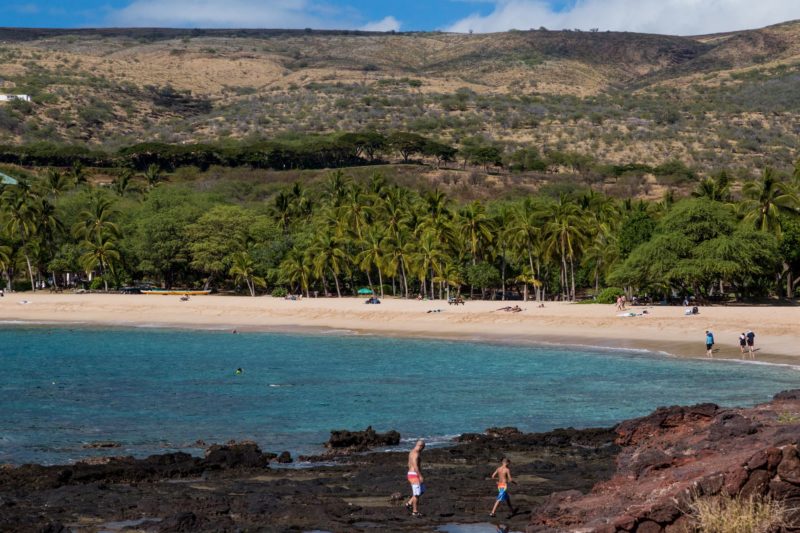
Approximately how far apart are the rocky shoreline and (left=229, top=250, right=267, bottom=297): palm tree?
194ft

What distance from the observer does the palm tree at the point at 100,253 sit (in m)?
86.9

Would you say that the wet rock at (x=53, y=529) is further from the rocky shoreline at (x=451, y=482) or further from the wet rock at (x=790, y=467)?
the wet rock at (x=790, y=467)

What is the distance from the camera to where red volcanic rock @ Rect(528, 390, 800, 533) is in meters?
14.5

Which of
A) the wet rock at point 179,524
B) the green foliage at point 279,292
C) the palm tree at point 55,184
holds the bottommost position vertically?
the wet rock at point 179,524

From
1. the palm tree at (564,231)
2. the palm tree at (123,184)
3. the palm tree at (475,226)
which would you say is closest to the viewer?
the palm tree at (564,231)

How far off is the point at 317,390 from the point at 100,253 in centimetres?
5307

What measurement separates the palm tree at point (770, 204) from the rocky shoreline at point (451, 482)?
45.0 m

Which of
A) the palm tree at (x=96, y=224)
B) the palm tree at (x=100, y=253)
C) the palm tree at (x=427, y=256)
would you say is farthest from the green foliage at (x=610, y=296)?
the palm tree at (x=96, y=224)

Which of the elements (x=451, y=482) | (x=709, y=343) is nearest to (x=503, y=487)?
(x=451, y=482)

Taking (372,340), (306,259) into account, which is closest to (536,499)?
(372,340)

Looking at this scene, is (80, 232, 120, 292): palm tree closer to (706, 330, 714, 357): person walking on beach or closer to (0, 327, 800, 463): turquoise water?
(0, 327, 800, 463): turquoise water

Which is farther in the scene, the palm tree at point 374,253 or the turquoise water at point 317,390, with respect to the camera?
the palm tree at point 374,253

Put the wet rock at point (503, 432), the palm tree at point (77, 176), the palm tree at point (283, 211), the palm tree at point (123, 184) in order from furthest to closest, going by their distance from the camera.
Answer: the palm tree at point (77, 176) → the palm tree at point (123, 184) → the palm tree at point (283, 211) → the wet rock at point (503, 432)

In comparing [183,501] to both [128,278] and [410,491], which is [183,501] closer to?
[410,491]
